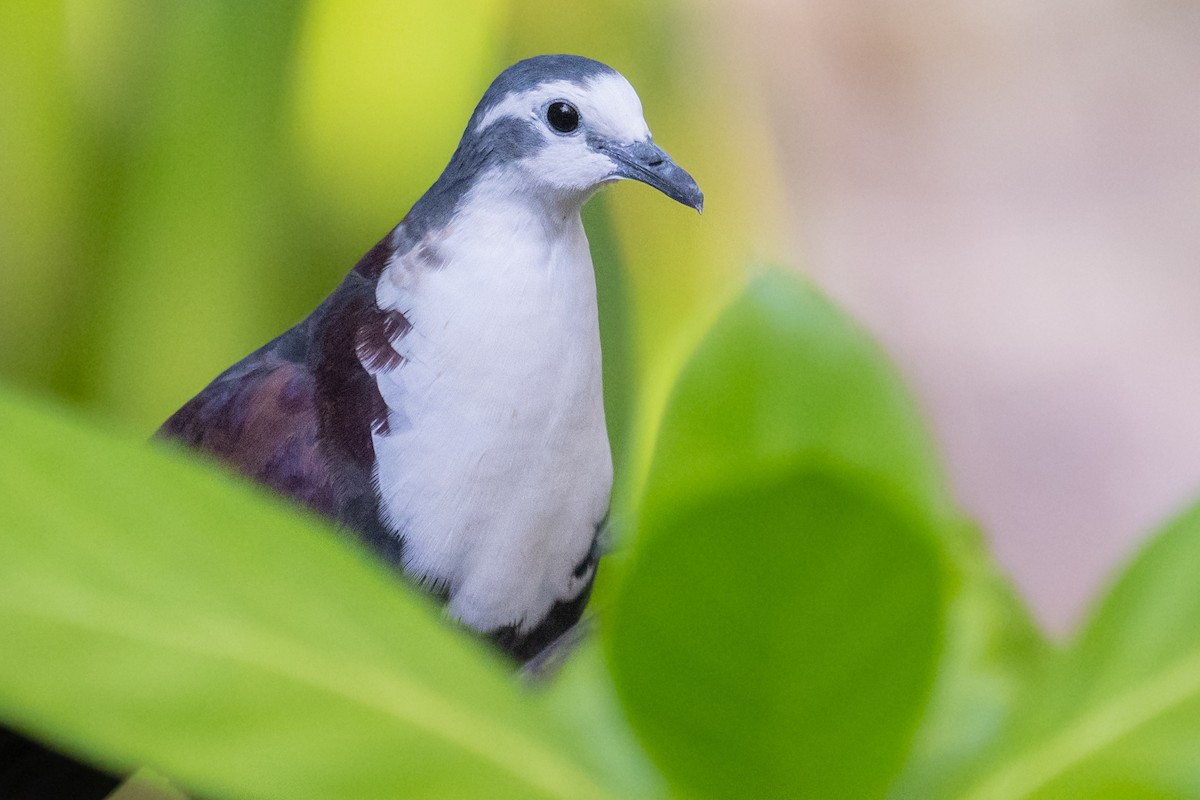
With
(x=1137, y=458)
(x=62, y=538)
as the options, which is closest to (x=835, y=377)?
(x=62, y=538)

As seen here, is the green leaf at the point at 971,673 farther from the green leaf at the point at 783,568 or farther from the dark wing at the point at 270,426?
the dark wing at the point at 270,426

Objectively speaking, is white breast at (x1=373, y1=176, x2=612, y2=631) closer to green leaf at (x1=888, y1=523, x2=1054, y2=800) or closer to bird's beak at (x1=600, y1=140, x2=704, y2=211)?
bird's beak at (x1=600, y1=140, x2=704, y2=211)

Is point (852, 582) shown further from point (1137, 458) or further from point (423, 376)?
point (1137, 458)

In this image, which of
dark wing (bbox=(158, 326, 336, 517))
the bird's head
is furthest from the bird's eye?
dark wing (bbox=(158, 326, 336, 517))

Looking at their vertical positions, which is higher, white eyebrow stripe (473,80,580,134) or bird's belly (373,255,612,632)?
white eyebrow stripe (473,80,580,134)

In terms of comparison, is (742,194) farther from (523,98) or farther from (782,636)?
(782,636)

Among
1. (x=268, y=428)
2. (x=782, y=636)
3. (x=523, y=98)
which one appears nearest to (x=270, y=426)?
(x=268, y=428)
